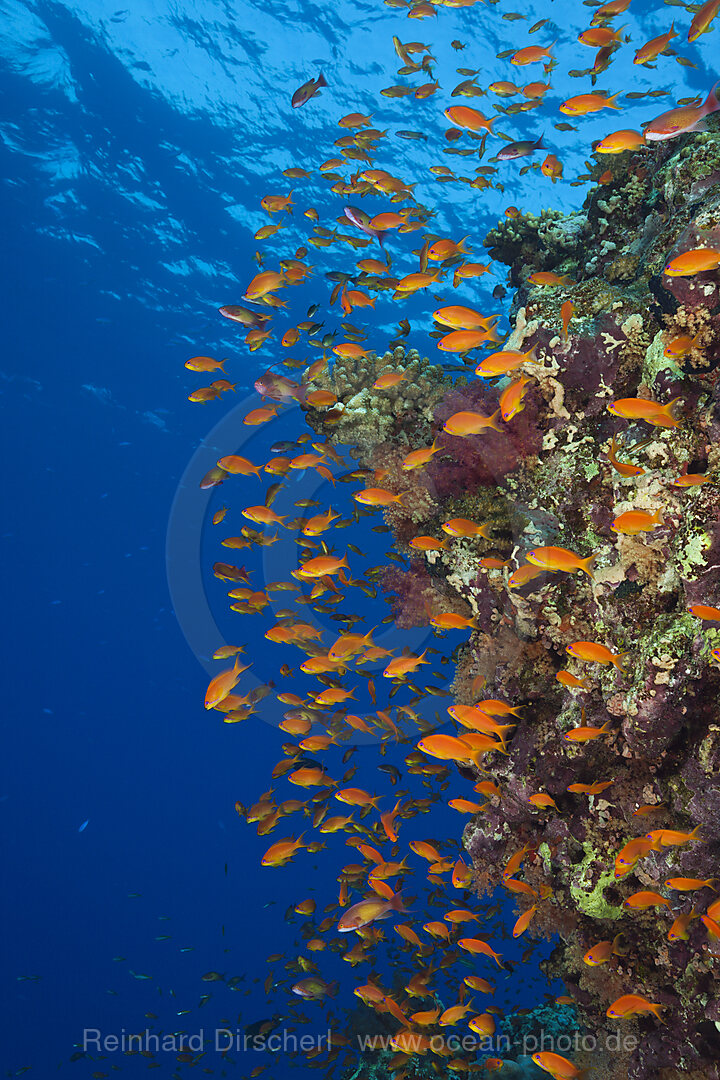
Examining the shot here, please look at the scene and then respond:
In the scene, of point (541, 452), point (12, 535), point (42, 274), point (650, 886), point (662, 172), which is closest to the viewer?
point (650, 886)

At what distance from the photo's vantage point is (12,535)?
38750 millimetres

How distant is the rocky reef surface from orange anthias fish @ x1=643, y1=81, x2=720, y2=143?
1.73ft

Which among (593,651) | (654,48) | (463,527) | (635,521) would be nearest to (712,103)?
(635,521)

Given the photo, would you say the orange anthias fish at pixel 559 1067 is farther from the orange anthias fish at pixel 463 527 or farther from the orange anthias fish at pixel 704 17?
the orange anthias fish at pixel 704 17

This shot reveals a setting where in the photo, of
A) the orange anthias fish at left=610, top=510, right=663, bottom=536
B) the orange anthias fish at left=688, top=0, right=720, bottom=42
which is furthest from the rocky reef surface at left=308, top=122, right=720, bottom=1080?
the orange anthias fish at left=688, top=0, right=720, bottom=42

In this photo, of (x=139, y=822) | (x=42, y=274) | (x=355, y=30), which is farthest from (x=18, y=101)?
(x=139, y=822)

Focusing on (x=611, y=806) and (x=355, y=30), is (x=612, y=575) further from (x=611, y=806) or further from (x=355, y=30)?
(x=355, y=30)

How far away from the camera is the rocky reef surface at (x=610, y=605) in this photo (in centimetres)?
372

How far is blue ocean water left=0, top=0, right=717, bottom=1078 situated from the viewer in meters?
17.2

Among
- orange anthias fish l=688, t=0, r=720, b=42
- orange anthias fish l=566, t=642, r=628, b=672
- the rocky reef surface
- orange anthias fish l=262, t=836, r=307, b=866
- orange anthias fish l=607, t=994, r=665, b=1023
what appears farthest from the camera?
orange anthias fish l=262, t=836, r=307, b=866

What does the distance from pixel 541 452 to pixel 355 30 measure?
1806cm

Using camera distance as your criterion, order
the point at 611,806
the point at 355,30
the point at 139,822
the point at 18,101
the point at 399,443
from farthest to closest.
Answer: the point at 139,822, the point at 18,101, the point at 355,30, the point at 399,443, the point at 611,806

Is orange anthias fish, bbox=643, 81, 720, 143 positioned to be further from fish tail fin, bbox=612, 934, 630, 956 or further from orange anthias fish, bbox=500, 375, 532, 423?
fish tail fin, bbox=612, 934, 630, 956

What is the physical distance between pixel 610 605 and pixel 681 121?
3.42 m
